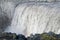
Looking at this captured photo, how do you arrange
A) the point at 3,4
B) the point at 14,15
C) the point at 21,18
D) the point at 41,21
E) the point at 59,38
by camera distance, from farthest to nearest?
the point at 3,4
the point at 14,15
the point at 21,18
the point at 41,21
the point at 59,38

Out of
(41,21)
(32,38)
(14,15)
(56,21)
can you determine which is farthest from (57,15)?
(14,15)

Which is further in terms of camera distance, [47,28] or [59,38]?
[47,28]

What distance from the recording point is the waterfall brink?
25.3ft

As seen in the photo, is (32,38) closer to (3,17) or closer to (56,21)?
Result: (56,21)

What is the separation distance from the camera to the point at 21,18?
971 centimetres

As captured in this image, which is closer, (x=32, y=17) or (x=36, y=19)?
(x=36, y=19)

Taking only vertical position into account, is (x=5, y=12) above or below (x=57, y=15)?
below

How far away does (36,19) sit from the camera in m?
8.61

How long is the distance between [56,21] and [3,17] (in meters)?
3.91

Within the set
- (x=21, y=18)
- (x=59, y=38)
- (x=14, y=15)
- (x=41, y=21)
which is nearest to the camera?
(x=59, y=38)

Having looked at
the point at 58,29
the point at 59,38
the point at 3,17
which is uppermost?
the point at 59,38

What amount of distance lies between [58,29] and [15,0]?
457cm

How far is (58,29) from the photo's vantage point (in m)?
7.37

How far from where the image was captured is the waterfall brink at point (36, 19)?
773cm
